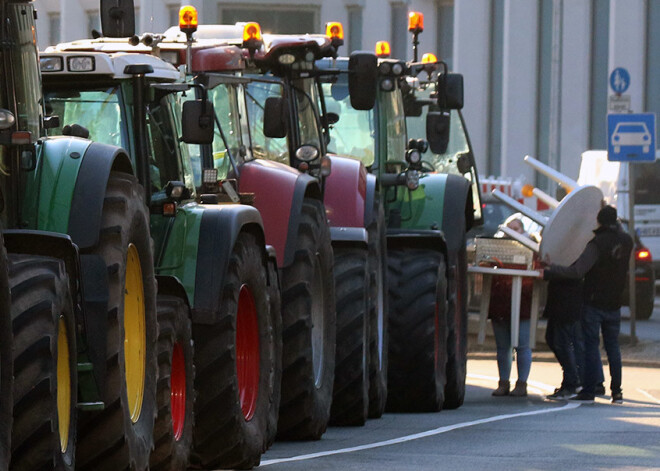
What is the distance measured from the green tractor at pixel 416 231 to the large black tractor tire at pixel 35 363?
8136 mm

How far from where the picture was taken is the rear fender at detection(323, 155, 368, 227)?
47.6 ft

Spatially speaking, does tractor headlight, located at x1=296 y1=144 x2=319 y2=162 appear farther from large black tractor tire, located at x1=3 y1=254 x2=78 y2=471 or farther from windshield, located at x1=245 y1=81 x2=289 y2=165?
large black tractor tire, located at x1=3 y1=254 x2=78 y2=471

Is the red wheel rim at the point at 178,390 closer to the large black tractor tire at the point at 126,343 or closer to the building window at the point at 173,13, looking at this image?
the large black tractor tire at the point at 126,343

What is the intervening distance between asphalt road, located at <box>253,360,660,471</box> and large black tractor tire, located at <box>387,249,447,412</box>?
10.1 inches

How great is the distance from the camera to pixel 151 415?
29.6 ft

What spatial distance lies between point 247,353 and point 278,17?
1195 inches

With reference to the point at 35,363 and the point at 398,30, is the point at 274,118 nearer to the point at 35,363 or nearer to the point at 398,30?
the point at 35,363

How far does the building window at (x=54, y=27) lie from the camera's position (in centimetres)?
4356

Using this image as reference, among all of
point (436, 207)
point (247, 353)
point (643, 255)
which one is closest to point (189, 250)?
point (247, 353)

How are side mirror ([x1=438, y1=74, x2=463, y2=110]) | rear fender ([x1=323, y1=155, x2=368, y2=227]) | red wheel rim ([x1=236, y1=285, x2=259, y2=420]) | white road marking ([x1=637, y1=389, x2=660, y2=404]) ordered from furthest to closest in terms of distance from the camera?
1. white road marking ([x1=637, y1=389, x2=660, y2=404])
2. side mirror ([x1=438, y1=74, x2=463, y2=110])
3. rear fender ([x1=323, y1=155, x2=368, y2=227])
4. red wheel rim ([x1=236, y1=285, x2=259, y2=420])

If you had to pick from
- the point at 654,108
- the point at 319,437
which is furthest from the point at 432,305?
the point at 654,108

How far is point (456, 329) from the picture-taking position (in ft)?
58.0

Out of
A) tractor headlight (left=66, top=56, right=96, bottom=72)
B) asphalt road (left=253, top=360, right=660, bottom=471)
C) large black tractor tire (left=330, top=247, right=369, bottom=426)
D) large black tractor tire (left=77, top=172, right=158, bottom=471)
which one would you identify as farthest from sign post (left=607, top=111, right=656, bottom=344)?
large black tractor tire (left=77, top=172, right=158, bottom=471)

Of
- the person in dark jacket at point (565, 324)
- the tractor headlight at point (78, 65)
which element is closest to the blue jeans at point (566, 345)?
the person in dark jacket at point (565, 324)
